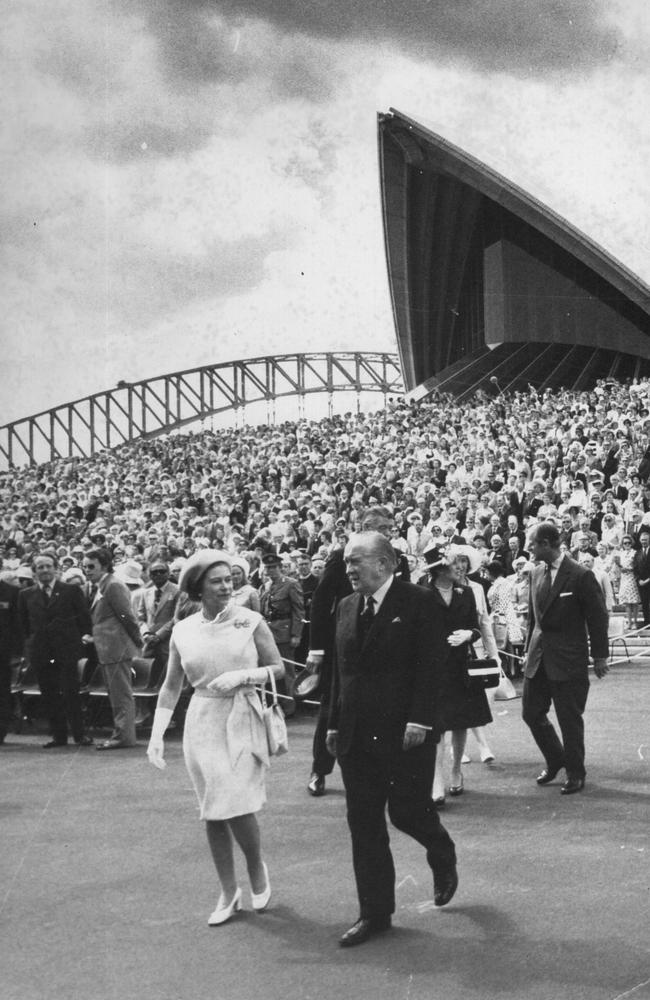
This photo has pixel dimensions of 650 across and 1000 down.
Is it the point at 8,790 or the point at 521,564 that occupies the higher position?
the point at 521,564

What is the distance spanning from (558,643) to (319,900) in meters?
2.72

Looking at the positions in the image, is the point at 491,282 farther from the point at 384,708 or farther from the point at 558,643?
the point at 384,708

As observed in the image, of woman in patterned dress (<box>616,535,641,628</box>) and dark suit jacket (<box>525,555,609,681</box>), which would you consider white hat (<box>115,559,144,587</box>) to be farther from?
woman in patterned dress (<box>616,535,641,628</box>)

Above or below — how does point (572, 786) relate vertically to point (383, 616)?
below

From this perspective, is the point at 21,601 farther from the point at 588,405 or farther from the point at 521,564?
the point at 588,405

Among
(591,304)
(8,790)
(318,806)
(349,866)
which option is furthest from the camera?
(591,304)

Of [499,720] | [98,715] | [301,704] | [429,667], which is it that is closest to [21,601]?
[98,715]

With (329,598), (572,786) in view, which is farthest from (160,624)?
(572,786)

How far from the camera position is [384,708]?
4.73 m

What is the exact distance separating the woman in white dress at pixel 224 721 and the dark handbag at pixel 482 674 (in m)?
2.51

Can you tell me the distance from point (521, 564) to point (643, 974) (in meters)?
10.4

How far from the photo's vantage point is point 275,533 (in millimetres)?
19000

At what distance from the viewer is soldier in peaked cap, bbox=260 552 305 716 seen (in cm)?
1085

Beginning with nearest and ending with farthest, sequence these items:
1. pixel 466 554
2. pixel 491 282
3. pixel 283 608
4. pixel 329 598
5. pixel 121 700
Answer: pixel 329 598 → pixel 466 554 → pixel 121 700 → pixel 283 608 → pixel 491 282
